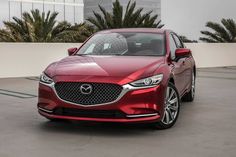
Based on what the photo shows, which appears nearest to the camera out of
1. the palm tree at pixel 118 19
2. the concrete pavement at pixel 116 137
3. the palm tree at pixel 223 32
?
the concrete pavement at pixel 116 137

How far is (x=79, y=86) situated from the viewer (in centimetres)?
582

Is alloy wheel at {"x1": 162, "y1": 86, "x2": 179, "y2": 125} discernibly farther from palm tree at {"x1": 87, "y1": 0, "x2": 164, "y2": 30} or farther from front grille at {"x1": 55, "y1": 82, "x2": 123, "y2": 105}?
palm tree at {"x1": 87, "y1": 0, "x2": 164, "y2": 30}

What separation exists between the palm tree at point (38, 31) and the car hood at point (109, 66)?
13046mm

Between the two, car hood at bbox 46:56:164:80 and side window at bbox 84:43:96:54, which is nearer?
car hood at bbox 46:56:164:80

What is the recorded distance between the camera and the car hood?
589cm

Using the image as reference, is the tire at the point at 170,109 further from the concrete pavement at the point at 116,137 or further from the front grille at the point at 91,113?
the front grille at the point at 91,113

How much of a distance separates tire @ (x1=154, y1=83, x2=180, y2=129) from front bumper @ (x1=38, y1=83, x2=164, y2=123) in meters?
0.34

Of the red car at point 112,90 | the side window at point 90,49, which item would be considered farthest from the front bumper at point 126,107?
the side window at point 90,49

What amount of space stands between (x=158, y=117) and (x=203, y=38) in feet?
79.5

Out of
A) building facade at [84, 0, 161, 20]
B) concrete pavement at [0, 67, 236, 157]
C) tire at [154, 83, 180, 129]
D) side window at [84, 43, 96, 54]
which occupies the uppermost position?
building facade at [84, 0, 161, 20]

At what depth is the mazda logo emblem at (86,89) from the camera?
5.76m

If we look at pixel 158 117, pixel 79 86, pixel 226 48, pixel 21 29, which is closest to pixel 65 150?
pixel 79 86

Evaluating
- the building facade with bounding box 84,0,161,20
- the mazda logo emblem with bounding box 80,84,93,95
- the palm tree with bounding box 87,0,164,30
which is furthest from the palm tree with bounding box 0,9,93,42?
the building facade with bounding box 84,0,161,20

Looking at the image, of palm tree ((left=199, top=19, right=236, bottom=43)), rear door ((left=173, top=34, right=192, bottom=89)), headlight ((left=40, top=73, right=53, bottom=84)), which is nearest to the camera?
headlight ((left=40, top=73, right=53, bottom=84))
